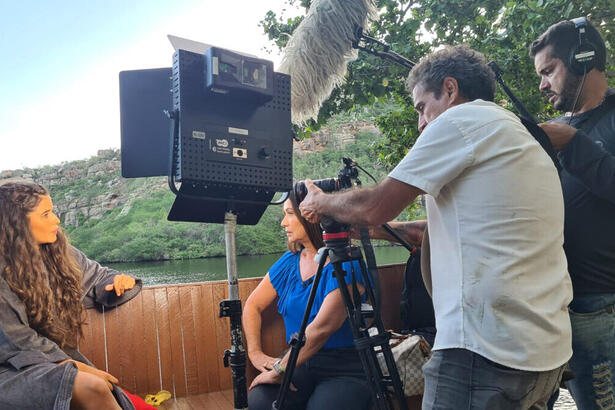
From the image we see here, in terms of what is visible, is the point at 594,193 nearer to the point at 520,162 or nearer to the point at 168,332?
the point at 520,162

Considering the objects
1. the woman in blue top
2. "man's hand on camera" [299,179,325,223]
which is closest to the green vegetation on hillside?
the woman in blue top

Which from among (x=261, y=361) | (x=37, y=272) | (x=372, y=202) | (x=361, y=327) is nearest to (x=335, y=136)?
(x=261, y=361)

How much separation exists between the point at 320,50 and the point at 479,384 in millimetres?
1312

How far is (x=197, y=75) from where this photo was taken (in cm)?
134

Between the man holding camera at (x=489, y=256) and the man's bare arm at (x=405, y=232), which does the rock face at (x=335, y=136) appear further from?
the man holding camera at (x=489, y=256)

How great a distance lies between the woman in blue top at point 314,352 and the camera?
6.01 feet

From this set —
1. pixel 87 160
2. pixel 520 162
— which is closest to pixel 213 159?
pixel 520 162

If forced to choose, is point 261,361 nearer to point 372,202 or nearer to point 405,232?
point 405,232

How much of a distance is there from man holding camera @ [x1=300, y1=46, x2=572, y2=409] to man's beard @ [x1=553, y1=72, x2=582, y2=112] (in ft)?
2.15

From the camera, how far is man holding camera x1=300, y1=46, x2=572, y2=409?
0.92 meters

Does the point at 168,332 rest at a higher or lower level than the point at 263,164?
lower

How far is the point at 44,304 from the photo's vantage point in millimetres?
1833

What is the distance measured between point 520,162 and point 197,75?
88 cm

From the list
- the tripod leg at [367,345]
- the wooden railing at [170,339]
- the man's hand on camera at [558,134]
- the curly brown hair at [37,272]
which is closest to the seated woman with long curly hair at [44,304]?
the curly brown hair at [37,272]
